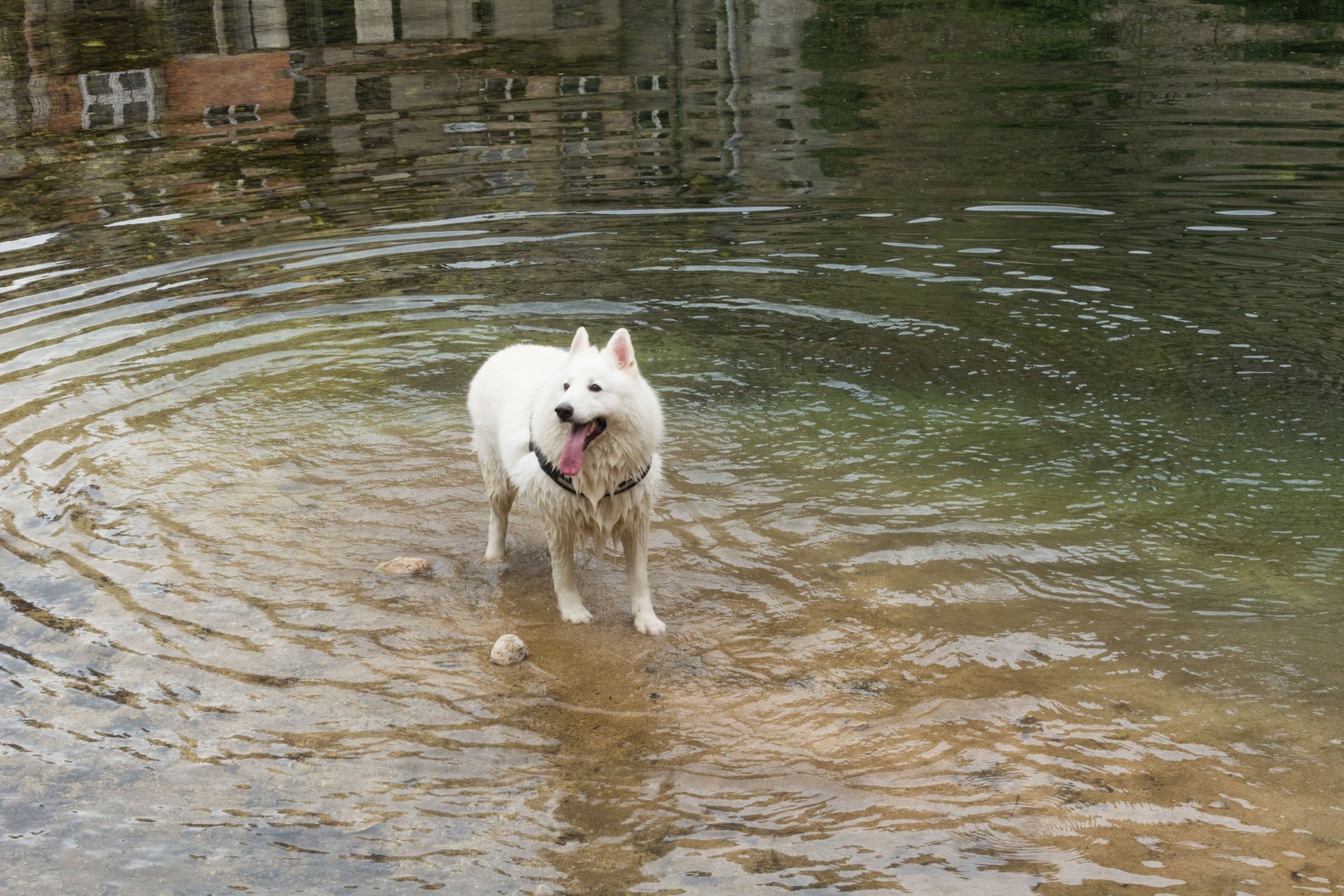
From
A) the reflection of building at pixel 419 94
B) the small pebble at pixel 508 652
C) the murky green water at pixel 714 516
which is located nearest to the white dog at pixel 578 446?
the murky green water at pixel 714 516

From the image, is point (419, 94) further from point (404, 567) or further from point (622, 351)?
point (622, 351)

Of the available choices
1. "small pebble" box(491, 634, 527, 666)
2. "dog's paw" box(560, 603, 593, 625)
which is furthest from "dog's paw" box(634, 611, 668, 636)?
"small pebble" box(491, 634, 527, 666)

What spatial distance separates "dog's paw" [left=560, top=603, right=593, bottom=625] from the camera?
22.7 feet

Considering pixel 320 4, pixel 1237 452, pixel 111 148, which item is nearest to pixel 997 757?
pixel 1237 452

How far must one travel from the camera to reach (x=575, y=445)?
625 cm

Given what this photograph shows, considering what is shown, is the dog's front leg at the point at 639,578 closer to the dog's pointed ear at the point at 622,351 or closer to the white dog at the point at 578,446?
the white dog at the point at 578,446

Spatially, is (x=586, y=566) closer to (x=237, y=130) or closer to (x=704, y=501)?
(x=704, y=501)

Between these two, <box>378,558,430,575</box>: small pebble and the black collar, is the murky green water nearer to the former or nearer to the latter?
<box>378,558,430,575</box>: small pebble

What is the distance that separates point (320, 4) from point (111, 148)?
1306 centimetres

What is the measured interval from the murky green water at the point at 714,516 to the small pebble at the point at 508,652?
58mm

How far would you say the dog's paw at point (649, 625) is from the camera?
6766 millimetres

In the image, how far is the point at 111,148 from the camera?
18750 millimetres

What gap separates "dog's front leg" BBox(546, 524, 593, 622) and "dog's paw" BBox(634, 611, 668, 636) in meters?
0.29

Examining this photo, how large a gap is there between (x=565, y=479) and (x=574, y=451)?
1.13 ft
